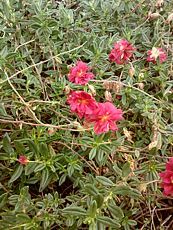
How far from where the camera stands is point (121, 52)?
1.54 metres

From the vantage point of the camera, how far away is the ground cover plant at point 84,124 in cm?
122

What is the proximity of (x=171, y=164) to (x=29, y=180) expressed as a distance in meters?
0.38

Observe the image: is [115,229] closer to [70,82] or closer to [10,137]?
[10,137]

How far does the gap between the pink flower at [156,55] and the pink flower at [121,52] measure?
0.08 meters

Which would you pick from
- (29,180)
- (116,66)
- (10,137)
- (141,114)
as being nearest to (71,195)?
(29,180)

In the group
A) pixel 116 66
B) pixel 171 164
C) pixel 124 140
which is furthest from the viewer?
pixel 116 66

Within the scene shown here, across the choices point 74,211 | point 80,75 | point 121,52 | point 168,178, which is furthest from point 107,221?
point 121,52

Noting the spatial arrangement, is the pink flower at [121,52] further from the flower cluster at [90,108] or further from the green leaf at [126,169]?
the green leaf at [126,169]

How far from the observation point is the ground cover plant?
4.00 ft

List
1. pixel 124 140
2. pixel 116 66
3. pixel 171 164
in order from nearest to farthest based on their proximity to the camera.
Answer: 1. pixel 171 164
2. pixel 124 140
3. pixel 116 66

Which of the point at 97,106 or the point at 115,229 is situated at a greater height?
the point at 97,106

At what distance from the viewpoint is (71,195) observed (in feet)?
4.21

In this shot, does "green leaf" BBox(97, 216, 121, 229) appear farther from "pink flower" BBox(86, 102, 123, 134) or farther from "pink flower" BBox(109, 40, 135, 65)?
"pink flower" BBox(109, 40, 135, 65)

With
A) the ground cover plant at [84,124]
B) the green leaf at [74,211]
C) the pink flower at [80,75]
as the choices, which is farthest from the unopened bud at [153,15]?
the green leaf at [74,211]
